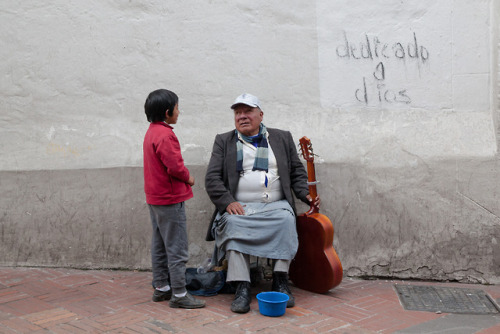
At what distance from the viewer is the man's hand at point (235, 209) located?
4086 millimetres

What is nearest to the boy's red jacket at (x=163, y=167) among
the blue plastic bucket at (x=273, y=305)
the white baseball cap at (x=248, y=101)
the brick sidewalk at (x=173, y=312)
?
the white baseball cap at (x=248, y=101)

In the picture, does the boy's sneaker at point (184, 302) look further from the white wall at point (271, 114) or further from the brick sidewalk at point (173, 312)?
the white wall at point (271, 114)

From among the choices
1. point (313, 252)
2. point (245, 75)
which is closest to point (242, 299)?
point (313, 252)

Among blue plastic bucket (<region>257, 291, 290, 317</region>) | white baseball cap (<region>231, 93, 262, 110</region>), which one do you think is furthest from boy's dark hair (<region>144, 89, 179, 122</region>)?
blue plastic bucket (<region>257, 291, 290, 317</region>)

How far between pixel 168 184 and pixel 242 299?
955 millimetres

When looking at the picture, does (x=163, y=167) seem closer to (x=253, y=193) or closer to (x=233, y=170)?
(x=233, y=170)

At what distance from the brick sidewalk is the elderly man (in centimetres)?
28

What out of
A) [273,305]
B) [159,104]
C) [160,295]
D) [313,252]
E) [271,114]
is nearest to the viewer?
[273,305]

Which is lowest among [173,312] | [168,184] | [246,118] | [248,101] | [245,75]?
[173,312]

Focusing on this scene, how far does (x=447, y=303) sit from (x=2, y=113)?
405 cm

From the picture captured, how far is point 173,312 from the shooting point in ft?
12.2

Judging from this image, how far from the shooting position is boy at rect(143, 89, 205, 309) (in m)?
3.70

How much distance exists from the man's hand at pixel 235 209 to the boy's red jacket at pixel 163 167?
1.42ft

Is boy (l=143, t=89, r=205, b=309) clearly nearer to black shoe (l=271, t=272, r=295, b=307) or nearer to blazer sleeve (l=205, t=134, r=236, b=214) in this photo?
blazer sleeve (l=205, t=134, r=236, b=214)
